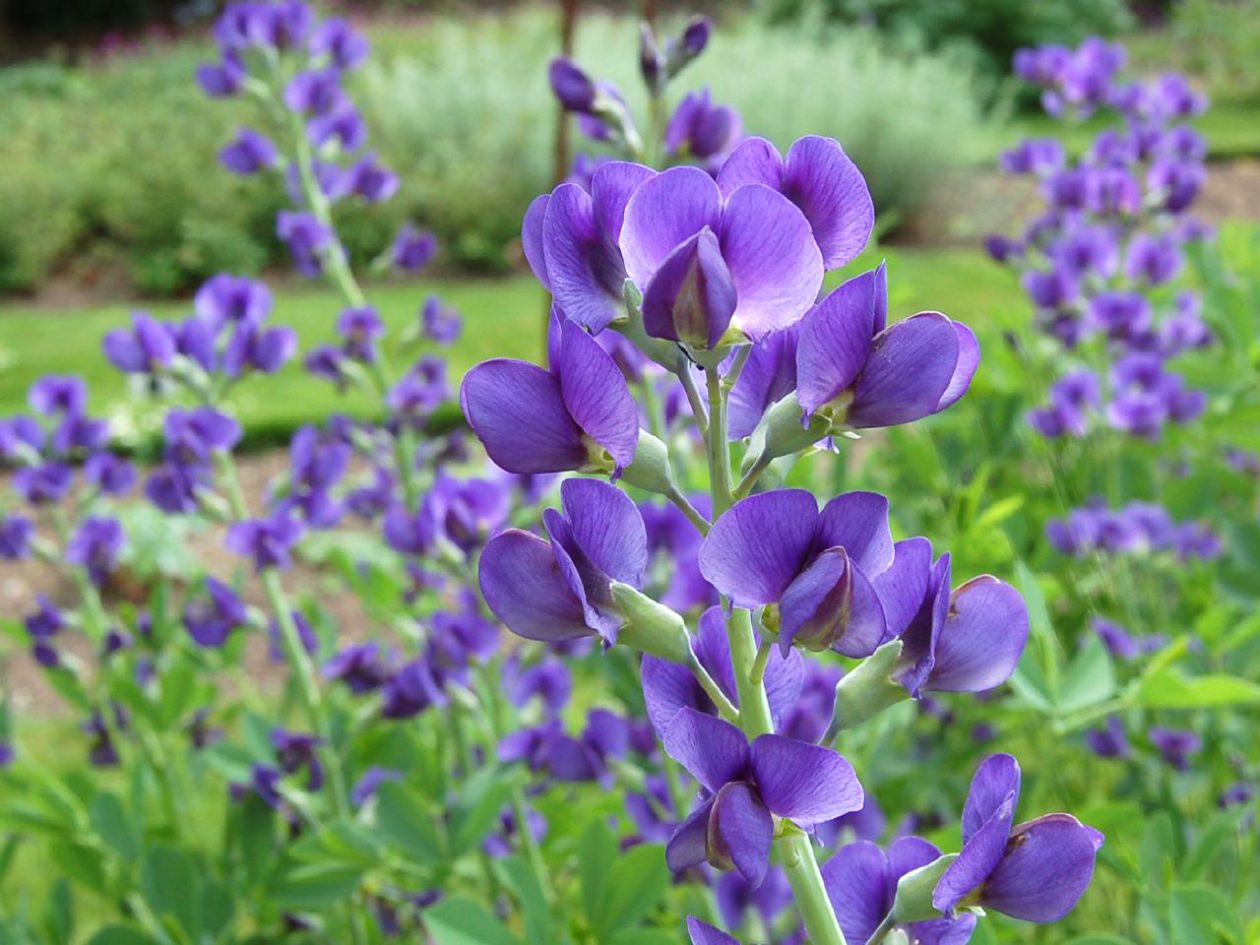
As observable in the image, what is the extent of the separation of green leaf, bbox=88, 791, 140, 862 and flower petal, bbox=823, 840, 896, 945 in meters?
0.97

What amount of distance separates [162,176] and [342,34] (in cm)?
586

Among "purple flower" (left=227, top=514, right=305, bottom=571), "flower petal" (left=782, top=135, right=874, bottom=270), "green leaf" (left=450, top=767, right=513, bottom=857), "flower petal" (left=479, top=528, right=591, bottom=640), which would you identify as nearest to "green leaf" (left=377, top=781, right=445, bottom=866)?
"green leaf" (left=450, top=767, right=513, bottom=857)

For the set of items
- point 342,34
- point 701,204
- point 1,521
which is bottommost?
point 1,521

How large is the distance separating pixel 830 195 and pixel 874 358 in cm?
7

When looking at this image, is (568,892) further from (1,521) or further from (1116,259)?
(1116,259)

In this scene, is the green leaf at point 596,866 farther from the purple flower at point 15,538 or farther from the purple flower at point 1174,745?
the purple flower at point 15,538

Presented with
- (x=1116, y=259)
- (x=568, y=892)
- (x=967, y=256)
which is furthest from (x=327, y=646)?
(x=967, y=256)

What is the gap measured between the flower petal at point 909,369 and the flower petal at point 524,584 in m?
0.15

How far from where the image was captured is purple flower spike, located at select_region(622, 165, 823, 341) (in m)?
0.56

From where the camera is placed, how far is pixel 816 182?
0.60m

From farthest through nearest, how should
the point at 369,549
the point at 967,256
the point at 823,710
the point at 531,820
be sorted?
1. the point at 967,256
2. the point at 369,549
3. the point at 531,820
4. the point at 823,710

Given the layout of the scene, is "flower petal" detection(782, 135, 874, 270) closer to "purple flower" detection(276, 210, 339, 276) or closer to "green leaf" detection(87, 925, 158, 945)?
"green leaf" detection(87, 925, 158, 945)

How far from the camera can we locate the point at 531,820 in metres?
1.46

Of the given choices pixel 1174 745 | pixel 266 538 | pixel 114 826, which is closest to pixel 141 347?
pixel 266 538
